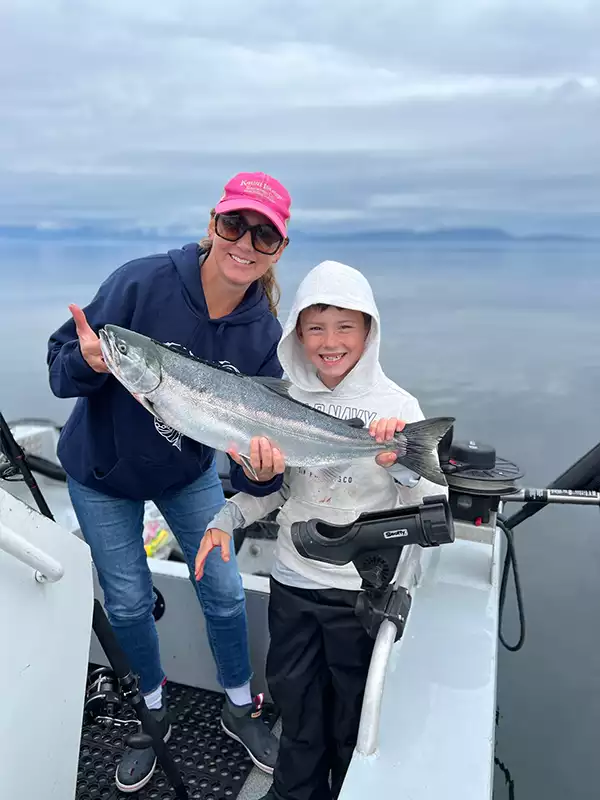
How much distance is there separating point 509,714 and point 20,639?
9.15 feet

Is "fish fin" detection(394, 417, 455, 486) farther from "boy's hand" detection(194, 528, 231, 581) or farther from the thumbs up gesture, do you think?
the thumbs up gesture

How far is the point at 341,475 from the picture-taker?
181cm

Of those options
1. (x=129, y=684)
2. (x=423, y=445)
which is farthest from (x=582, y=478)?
(x=129, y=684)

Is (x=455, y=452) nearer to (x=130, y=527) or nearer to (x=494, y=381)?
(x=130, y=527)

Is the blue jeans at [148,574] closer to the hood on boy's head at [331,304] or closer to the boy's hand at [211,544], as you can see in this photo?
the boy's hand at [211,544]

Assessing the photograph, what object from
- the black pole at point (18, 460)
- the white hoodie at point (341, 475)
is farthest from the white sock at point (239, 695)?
the black pole at point (18, 460)

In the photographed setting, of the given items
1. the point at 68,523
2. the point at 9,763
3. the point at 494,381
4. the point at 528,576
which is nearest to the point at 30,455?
the point at 68,523

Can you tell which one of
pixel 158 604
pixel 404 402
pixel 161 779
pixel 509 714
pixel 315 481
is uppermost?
pixel 404 402

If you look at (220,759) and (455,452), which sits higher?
(455,452)

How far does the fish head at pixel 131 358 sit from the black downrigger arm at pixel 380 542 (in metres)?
0.60

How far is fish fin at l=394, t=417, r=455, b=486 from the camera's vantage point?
1.63 meters

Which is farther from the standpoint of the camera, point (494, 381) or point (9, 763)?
point (494, 381)

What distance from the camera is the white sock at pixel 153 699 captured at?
2199mm

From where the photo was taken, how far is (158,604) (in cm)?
237
